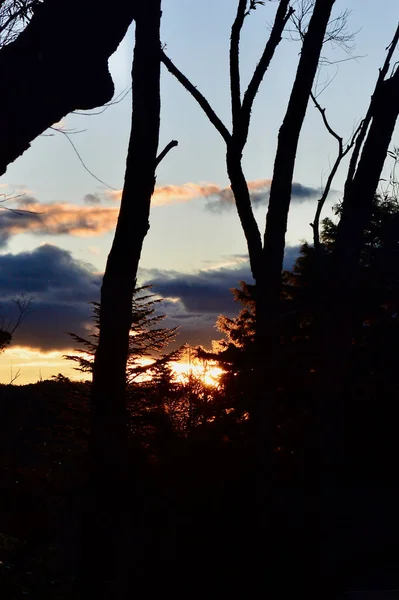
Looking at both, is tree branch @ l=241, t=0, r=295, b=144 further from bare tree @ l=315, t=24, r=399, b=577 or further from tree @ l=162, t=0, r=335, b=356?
bare tree @ l=315, t=24, r=399, b=577

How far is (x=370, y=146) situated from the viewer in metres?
7.32

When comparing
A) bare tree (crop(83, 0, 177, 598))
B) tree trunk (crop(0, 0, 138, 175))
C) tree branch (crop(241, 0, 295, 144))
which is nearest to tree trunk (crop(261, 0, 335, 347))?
tree branch (crop(241, 0, 295, 144))

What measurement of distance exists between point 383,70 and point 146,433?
22449 mm

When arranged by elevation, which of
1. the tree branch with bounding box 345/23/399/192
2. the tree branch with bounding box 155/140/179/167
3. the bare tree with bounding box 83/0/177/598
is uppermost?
the tree branch with bounding box 345/23/399/192

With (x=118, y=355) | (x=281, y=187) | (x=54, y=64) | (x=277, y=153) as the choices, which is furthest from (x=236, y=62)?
(x=54, y=64)

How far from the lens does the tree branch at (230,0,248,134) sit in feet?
28.1

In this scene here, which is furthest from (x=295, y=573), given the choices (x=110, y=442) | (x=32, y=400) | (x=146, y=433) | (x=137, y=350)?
(x=32, y=400)

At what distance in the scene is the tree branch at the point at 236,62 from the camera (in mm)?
8555

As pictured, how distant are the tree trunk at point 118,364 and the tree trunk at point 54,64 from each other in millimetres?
2130

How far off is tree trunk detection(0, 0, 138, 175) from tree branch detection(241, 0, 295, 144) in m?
4.38

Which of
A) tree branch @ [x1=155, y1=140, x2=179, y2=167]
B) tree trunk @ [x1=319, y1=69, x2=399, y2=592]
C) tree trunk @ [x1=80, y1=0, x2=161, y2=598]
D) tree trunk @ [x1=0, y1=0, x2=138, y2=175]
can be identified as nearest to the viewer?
tree trunk @ [x1=0, y1=0, x2=138, y2=175]

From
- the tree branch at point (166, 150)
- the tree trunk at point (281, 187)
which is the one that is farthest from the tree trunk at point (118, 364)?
the tree trunk at point (281, 187)

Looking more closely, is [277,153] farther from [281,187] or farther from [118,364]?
[118,364]

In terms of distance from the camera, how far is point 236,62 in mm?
8688
